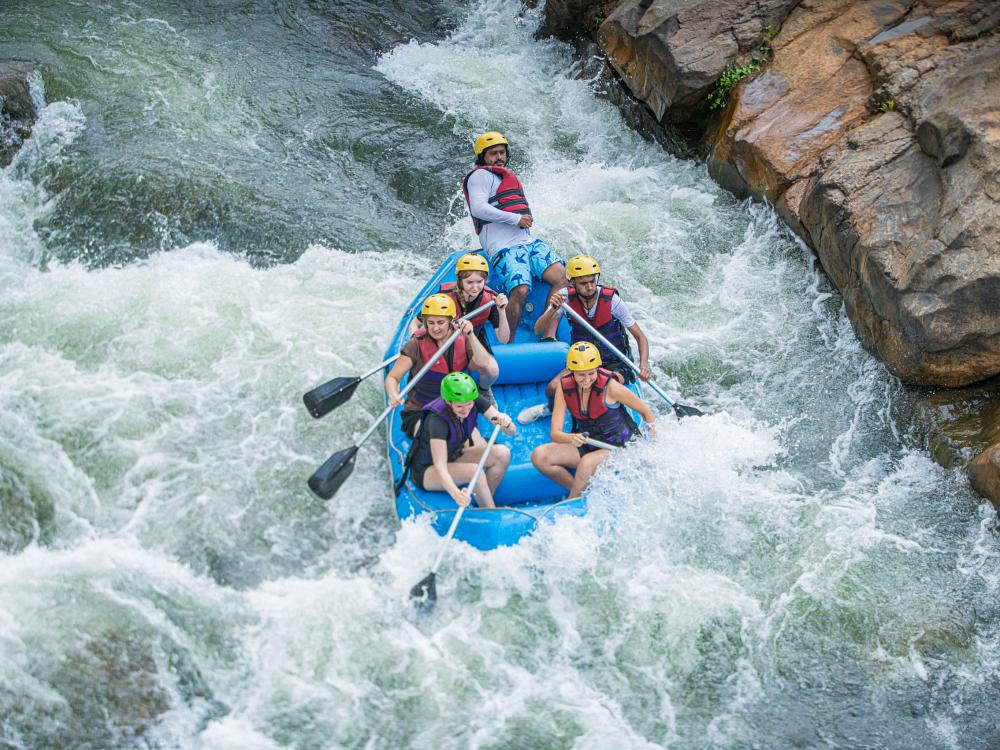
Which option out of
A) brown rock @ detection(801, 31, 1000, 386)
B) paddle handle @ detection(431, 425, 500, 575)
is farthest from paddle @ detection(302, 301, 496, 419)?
brown rock @ detection(801, 31, 1000, 386)

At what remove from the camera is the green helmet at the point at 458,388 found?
5.39 m

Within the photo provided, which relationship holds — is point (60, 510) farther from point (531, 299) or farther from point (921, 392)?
point (921, 392)

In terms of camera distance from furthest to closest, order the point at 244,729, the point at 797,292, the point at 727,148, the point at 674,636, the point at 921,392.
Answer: the point at 727,148 < the point at 797,292 < the point at 921,392 < the point at 674,636 < the point at 244,729

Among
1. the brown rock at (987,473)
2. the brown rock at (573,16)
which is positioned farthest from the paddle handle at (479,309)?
the brown rock at (573,16)

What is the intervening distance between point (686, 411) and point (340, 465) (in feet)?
7.18

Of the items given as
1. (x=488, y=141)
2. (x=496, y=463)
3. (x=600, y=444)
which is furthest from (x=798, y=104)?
(x=496, y=463)

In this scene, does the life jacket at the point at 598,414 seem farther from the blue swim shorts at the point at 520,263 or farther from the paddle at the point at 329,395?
the blue swim shorts at the point at 520,263

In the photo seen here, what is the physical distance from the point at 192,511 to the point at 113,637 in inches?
36.6

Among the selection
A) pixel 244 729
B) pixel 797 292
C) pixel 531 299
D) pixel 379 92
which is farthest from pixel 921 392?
pixel 379 92

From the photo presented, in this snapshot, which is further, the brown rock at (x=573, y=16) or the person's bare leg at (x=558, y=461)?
the brown rock at (x=573, y=16)

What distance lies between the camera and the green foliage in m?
8.69

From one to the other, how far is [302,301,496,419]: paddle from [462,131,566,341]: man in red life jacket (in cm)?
A: 83

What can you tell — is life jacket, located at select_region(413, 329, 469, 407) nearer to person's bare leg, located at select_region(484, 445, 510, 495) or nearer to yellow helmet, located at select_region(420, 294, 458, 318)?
yellow helmet, located at select_region(420, 294, 458, 318)

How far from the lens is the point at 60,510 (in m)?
5.59
